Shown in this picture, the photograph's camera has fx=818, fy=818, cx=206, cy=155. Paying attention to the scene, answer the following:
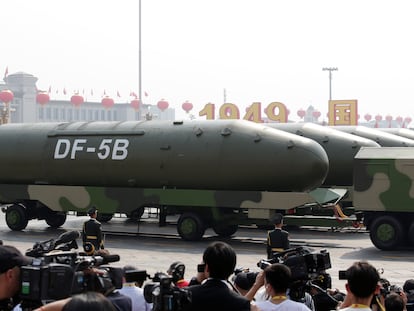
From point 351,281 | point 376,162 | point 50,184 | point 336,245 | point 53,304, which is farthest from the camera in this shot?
point 50,184

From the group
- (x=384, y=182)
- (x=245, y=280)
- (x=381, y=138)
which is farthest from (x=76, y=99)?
(x=245, y=280)

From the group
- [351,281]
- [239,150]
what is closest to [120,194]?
[239,150]

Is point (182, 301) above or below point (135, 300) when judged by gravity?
above

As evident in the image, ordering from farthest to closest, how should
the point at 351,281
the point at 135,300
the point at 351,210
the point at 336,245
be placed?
1. the point at 351,210
2. the point at 336,245
3. the point at 135,300
4. the point at 351,281

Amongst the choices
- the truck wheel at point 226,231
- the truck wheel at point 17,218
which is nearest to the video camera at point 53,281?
the truck wheel at point 226,231

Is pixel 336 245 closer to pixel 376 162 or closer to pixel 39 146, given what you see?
pixel 376 162

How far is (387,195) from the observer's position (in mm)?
20656

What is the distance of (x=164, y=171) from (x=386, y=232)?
20.6 feet

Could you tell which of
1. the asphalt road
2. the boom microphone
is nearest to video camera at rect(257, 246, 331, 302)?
the boom microphone

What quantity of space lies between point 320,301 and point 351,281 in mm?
2158

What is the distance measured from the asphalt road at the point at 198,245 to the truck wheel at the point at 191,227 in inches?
8.8

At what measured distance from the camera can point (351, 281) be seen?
5809 mm

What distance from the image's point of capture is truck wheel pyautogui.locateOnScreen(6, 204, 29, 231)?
2502 centimetres

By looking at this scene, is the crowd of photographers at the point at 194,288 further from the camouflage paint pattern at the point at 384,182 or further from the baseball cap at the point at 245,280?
the camouflage paint pattern at the point at 384,182
